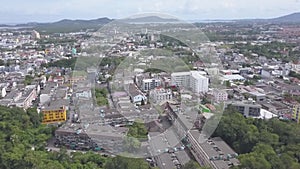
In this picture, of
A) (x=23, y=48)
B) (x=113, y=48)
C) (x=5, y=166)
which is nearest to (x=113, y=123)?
(x=5, y=166)

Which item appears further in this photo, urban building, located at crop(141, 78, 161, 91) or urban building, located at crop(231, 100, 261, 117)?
urban building, located at crop(141, 78, 161, 91)

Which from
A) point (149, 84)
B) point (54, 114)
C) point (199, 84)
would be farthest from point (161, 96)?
point (54, 114)

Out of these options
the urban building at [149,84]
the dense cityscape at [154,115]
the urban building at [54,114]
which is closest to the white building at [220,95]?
the dense cityscape at [154,115]

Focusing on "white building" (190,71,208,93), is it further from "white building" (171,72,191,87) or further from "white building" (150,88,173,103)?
"white building" (150,88,173,103)

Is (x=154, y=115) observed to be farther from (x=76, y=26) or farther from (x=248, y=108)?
(x=76, y=26)

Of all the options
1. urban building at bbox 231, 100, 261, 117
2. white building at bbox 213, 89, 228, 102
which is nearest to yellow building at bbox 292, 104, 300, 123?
urban building at bbox 231, 100, 261, 117

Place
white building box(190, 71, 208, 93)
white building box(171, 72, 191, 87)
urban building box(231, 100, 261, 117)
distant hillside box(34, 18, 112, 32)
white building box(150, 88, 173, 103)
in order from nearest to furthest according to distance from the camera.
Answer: urban building box(231, 100, 261, 117), white building box(150, 88, 173, 103), white building box(190, 71, 208, 93), white building box(171, 72, 191, 87), distant hillside box(34, 18, 112, 32)

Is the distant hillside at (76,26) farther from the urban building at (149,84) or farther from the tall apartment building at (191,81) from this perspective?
the tall apartment building at (191,81)
